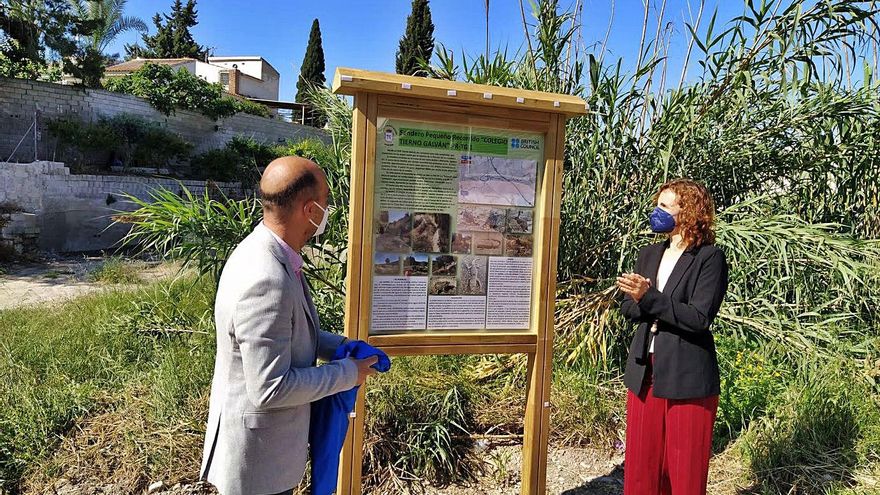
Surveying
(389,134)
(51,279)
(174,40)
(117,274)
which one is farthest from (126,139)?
(174,40)

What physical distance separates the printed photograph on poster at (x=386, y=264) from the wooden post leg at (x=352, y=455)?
56 centimetres

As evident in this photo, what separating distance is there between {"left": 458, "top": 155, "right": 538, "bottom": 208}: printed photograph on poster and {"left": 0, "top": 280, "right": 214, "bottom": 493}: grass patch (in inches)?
80.6

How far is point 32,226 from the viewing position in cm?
1246


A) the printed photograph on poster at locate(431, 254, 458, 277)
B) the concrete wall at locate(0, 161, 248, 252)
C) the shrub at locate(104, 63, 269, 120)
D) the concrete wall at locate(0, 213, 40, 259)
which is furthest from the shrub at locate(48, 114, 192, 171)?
the printed photograph on poster at locate(431, 254, 458, 277)

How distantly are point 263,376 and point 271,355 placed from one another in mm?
59

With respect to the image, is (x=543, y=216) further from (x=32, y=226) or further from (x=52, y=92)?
(x=52, y=92)

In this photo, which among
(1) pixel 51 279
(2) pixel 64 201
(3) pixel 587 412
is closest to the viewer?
(3) pixel 587 412

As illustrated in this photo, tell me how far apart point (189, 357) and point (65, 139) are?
48.7ft

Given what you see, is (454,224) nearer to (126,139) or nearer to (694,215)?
(694,215)

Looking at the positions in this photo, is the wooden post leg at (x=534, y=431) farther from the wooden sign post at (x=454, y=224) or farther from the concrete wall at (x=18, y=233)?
the concrete wall at (x=18, y=233)

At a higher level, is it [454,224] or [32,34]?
[32,34]

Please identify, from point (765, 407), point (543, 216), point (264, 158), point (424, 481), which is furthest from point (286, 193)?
point (264, 158)

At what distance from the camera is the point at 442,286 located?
2787 millimetres

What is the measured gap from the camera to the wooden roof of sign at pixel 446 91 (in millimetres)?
2480
